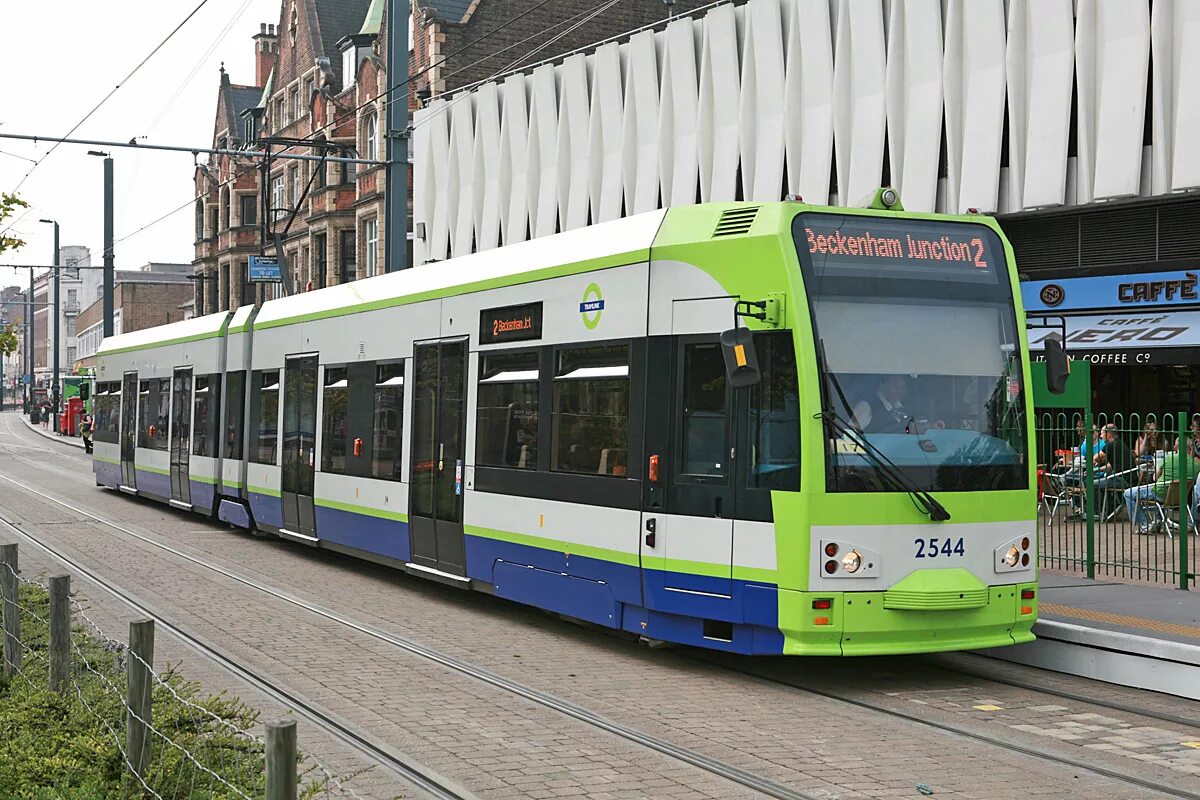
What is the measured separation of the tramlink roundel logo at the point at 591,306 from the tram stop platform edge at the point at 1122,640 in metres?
3.84

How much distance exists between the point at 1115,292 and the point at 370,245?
3173 centimetres

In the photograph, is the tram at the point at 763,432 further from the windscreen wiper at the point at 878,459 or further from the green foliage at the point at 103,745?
the green foliage at the point at 103,745

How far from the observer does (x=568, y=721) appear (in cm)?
828

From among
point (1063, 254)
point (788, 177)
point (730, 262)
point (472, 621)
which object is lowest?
point (472, 621)

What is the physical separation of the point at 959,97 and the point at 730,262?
14435 mm

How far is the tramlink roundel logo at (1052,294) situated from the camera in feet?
75.4

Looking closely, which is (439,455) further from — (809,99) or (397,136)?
(809,99)

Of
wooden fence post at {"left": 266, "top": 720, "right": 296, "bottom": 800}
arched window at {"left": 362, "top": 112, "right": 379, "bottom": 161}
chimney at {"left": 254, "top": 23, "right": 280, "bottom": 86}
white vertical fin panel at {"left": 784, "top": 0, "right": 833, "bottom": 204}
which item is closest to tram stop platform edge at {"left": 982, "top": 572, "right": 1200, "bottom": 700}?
wooden fence post at {"left": 266, "top": 720, "right": 296, "bottom": 800}

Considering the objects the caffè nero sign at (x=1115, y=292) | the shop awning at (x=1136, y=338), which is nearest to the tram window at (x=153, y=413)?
the caffè nero sign at (x=1115, y=292)

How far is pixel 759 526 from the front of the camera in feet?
30.7

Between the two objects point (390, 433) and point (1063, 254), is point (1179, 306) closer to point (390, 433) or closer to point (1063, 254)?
point (1063, 254)

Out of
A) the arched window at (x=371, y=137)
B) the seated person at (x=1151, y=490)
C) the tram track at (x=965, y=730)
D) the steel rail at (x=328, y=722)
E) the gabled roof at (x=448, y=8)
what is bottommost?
the tram track at (x=965, y=730)

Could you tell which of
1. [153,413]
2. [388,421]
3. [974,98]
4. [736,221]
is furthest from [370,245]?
[736,221]

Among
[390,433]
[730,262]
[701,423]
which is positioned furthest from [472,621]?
[730,262]
